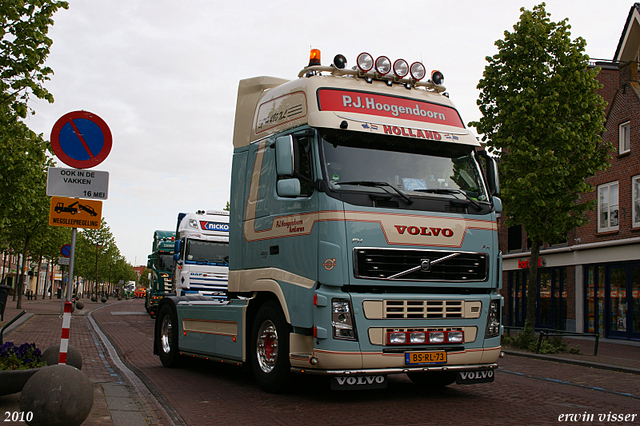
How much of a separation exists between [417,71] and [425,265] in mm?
2833

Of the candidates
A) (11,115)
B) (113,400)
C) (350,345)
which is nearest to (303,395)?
(350,345)

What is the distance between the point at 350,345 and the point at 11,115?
438 inches

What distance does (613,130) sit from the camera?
2439cm

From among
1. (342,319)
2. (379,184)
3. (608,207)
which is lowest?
(342,319)

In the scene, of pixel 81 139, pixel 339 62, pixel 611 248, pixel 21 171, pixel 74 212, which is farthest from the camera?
pixel 611 248

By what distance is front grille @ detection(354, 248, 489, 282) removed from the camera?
6828 mm

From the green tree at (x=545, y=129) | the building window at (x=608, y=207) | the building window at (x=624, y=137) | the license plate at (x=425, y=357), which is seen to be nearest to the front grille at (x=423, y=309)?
the license plate at (x=425, y=357)

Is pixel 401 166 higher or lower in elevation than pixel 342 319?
higher

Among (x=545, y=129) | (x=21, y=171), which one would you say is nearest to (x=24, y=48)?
(x=21, y=171)

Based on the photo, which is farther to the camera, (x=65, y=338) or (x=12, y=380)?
(x=12, y=380)

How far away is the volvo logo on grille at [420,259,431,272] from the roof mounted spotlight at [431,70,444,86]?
2820mm

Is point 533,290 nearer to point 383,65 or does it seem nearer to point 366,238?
point 383,65

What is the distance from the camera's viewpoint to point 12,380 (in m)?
6.12

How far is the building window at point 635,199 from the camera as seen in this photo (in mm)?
22375
